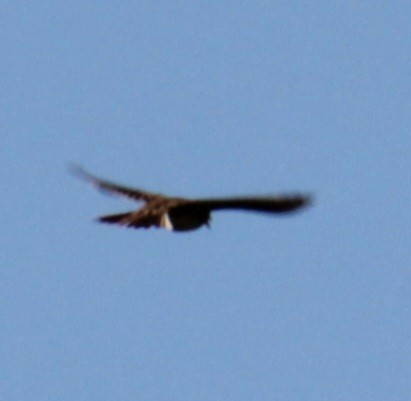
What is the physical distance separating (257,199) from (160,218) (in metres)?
1.51

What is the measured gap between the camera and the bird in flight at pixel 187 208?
2084cm

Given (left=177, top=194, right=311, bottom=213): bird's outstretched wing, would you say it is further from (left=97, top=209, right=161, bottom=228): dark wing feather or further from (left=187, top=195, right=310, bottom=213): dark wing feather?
(left=97, top=209, right=161, bottom=228): dark wing feather

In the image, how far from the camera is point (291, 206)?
21547 millimetres

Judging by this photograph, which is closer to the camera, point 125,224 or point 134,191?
point 125,224

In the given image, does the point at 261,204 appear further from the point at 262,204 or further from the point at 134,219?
the point at 134,219

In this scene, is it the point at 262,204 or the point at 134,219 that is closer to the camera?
the point at 134,219

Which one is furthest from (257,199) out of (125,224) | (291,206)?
(125,224)

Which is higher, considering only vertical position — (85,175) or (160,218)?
(85,175)

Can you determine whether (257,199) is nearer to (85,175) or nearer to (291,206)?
(291,206)

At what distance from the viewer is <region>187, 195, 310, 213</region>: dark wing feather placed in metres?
21.3

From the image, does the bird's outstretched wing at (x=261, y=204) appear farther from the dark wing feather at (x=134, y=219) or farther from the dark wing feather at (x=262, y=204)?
the dark wing feather at (x=134, y=219)

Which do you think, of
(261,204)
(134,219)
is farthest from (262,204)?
(134,219)

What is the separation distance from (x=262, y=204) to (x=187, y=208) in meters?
1.15

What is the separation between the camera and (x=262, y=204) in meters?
21.4
